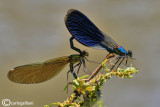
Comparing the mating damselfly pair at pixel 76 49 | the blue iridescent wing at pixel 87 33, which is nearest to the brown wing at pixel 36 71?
the mating damselfly pair at pixel 76 49

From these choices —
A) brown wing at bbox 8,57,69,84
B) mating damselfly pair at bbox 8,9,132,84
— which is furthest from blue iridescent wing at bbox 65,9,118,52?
brown wing at bbox 8,57,69,84

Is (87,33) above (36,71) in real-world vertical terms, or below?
above

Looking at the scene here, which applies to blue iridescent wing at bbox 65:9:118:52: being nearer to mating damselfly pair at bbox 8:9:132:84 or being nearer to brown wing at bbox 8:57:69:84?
mating damselfly pair at bbox 8:9:132:84

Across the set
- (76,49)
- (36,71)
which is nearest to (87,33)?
(76,49)

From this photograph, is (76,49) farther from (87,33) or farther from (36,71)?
(36,71)

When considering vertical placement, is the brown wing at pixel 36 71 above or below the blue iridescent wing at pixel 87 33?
below

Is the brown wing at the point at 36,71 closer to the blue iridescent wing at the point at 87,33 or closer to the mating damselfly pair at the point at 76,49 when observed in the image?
the mating damselfly pair at the point at 76,49

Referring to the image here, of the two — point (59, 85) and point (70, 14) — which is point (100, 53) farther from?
point (70, 14)
